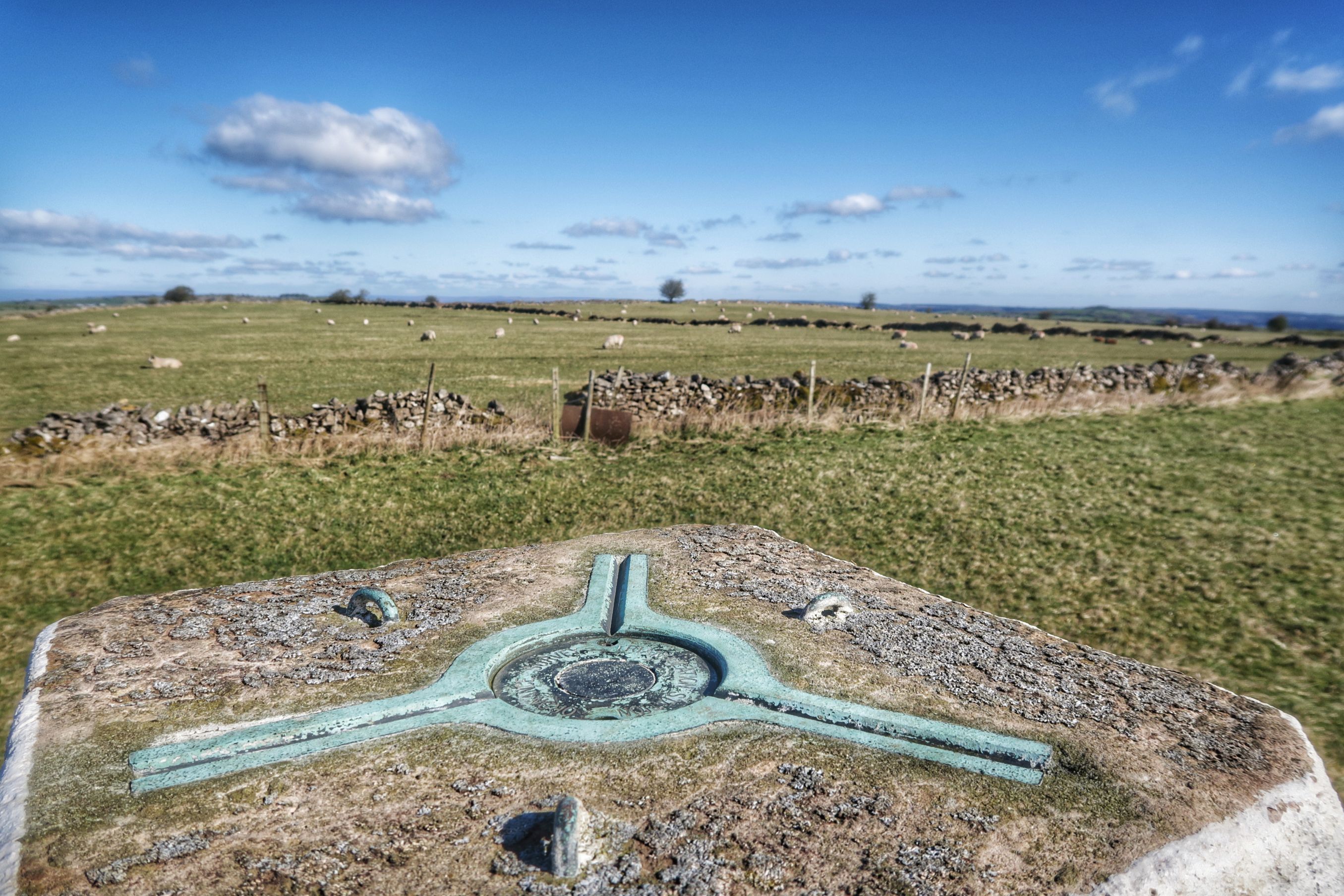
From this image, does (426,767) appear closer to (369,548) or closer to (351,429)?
(369,548)

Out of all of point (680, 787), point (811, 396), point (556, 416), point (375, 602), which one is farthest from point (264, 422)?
point (680, 787)

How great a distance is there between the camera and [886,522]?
32.2 feet

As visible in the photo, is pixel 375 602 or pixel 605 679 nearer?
pixel 605 679

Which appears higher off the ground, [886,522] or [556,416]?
[556,416]

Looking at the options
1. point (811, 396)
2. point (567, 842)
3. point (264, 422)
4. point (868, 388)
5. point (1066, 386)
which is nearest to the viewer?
point (567, 842)

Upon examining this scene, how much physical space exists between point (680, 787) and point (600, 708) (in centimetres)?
83

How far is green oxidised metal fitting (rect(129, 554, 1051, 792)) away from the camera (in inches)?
134

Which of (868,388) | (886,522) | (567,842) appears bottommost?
(886,522)

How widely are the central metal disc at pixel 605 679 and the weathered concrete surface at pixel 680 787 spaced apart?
38 centimetres

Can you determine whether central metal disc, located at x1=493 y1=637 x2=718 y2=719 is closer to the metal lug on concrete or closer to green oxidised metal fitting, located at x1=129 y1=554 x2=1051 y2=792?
green oxidised metal fitting, located at x1=129 y1=554 x2=1051 y2=792

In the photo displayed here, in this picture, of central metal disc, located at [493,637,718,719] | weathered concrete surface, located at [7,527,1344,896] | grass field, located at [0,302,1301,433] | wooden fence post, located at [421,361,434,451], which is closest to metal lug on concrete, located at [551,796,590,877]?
weathered concrete surface, located at [7,527,1344,896]

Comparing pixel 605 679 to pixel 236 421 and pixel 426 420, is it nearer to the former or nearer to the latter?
pixel 426 420

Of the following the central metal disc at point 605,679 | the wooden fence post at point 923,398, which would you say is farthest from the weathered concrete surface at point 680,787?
the wooden fence post at point 923,398

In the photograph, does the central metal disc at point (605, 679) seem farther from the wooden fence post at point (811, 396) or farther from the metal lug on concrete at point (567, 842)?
the wooden fence post at point (811, 396)
